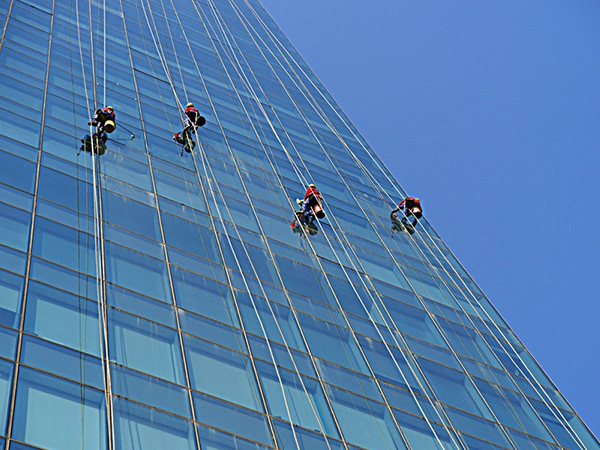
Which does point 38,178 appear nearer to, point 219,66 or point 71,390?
point 71,390

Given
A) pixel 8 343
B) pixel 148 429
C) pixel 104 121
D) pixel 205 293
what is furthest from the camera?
pixel 104 121

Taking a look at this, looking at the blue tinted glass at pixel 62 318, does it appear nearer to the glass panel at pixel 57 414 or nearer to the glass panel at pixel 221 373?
the glass panel at pixel 57 414

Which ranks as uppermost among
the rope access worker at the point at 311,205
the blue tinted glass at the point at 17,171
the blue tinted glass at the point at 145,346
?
the rope access worker at the point at 311,205

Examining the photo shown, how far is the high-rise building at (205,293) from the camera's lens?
465 inches

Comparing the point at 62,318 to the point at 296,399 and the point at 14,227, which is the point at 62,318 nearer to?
the point at 14,227

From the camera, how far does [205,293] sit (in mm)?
15594

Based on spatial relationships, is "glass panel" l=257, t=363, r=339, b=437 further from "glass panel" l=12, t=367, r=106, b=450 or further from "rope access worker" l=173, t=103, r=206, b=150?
"rope access worker" l=173, t=103, r=206, b=150

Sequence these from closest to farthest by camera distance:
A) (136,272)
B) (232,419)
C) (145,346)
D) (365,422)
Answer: (232,419) → (145,346) → (365,422) → (136,272)

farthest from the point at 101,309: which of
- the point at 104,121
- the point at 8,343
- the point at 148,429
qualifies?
the point at 104,121

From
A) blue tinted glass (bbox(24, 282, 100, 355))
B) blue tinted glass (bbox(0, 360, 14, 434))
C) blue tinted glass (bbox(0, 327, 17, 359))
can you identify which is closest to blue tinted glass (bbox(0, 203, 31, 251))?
blue tinted glass (bbox(24, 282, 100, 355))

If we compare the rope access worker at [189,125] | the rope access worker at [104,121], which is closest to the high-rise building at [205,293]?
the rope access worker at [189,125]

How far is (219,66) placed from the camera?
34594mm

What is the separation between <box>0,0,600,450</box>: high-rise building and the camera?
38.8 ft

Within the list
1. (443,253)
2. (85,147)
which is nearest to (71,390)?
(85,147)
